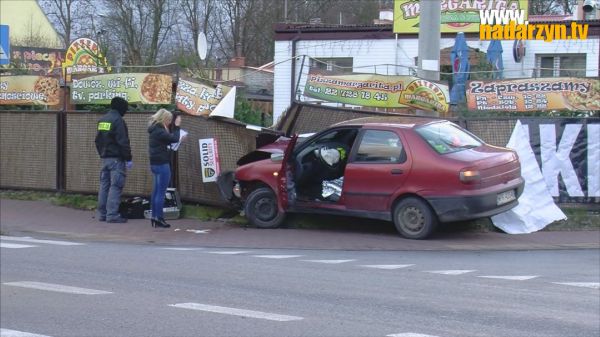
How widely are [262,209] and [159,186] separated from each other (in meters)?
1.63

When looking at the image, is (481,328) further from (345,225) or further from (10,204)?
(10,204)

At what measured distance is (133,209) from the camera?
45.8ft

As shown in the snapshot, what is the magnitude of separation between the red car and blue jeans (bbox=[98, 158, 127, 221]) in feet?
6.17

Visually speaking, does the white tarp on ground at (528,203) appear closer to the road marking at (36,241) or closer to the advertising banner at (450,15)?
the road marking at (36,241)

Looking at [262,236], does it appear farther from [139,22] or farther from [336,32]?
[139,22]

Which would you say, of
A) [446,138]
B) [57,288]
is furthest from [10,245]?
[446,138]

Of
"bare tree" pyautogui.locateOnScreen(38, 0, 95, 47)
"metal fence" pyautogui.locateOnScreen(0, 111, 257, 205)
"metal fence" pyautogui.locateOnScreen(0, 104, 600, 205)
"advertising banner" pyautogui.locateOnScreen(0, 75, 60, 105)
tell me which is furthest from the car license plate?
"bare tree" pyautogui.locateOnScreen(38, 0, 95, 47)

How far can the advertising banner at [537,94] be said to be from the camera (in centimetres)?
1314

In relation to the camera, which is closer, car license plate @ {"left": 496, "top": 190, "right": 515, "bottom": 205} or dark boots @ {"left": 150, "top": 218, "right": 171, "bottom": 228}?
car license plate @ {"left": 496, "top": 190, "right": 515, "bottom": 205}

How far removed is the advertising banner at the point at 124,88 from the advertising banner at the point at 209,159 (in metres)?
1.41

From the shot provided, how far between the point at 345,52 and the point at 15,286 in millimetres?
20846

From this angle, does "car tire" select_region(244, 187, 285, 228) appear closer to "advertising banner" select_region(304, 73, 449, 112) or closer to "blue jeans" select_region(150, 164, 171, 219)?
"blue jeans" select_region(150, 164, 171, 219)

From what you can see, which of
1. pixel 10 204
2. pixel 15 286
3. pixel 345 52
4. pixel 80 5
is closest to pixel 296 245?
pixel 15 286

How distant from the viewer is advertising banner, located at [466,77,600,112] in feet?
43.1
